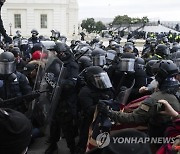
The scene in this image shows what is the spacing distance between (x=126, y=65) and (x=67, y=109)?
48.5 inches

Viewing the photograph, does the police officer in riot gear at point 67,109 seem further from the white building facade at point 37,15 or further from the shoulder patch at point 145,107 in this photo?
the white building facade at point 37,15

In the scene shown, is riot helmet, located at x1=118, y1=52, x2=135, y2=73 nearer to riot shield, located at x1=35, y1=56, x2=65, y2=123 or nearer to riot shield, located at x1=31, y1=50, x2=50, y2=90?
riot shield, located at x1=35, y1=56, x2=65, y2=123

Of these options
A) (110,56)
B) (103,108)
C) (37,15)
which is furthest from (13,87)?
(37,15)

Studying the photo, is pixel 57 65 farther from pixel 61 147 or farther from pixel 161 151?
pixel 61 147

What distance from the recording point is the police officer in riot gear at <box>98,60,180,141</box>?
3.41 metres

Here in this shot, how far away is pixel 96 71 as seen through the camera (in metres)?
4.28

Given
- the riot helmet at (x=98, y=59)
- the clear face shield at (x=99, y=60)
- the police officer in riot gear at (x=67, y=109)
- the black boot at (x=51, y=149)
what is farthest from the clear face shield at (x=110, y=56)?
the black boot at (x=51, y=149)

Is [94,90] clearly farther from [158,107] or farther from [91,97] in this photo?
[158,107]

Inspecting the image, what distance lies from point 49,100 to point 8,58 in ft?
4.65

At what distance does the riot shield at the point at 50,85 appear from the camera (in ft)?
12.1

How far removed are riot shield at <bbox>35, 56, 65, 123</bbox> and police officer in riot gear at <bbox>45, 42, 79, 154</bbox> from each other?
1.00 m

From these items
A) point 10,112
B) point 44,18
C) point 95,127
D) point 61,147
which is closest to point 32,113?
point 95,127

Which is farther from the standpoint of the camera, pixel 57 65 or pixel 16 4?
pixel 16 4

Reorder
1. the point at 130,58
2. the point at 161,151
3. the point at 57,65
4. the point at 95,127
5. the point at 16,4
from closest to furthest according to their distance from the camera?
the point at 161,151, the point at 95,127, the point at 57,65, the point at 130,58, the point at 16,4
